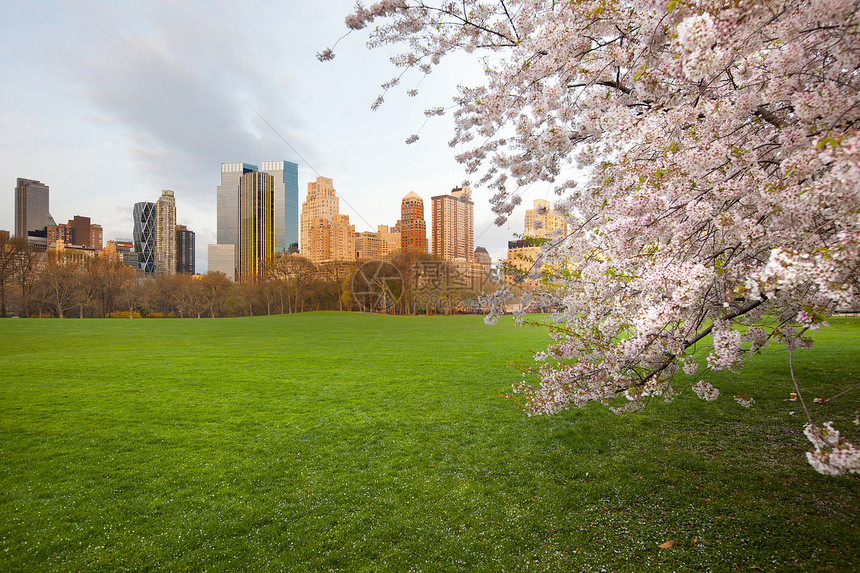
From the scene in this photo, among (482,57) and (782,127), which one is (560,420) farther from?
(482,57)

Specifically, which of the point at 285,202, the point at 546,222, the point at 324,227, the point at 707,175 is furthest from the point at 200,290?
the point at 285,202

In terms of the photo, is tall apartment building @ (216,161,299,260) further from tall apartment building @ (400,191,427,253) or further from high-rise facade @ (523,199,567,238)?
high-rise facade @ (523,199,567,238)

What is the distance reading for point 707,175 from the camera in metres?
2.97

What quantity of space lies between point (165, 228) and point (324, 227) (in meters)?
114

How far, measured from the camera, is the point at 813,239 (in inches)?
99.0

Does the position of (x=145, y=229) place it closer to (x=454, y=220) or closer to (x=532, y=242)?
(x=454, y=220)

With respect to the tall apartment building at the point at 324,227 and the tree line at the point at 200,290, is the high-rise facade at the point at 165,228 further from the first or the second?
the tree line at the point at 200,290

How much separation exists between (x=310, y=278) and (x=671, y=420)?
61.3 meters

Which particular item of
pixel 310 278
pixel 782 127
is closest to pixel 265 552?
pixel 782 127

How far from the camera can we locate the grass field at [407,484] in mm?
3592

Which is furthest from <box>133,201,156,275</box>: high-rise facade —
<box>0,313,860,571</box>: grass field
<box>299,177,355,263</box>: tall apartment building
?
<box>0,313,860,571</box>: grass field

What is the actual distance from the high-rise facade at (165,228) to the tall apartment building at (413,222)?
482 feet

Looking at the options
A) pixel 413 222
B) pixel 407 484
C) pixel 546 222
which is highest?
pixel 413 222

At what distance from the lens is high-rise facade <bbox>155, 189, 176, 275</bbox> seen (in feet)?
558
